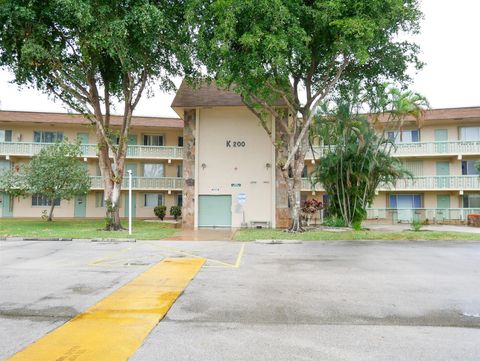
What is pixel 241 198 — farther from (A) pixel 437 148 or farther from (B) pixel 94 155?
(A) pixel 437 148

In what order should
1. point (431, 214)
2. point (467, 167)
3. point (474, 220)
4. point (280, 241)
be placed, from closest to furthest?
point (280, 241), point (474, 220), point (431, 214), point (467, 167)

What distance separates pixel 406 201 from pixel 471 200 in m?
4.74

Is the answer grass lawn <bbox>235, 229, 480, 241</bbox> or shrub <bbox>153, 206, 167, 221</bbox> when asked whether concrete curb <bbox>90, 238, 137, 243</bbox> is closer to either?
grass lawn <bbox>235, 229, 480, 241</bbox>

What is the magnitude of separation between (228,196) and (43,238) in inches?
437

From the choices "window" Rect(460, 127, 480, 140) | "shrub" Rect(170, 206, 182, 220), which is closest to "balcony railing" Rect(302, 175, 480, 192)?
"window" Rect(460, 127, 480, 140)

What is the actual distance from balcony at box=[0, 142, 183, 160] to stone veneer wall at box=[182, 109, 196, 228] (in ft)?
28.9

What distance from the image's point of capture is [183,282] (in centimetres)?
812

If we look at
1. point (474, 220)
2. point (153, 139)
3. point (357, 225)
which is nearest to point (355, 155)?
point (357, 225)

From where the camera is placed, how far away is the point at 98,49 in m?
19.0

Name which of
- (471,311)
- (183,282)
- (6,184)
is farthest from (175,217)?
(471,311)

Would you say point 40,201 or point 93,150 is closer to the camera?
point 93,150

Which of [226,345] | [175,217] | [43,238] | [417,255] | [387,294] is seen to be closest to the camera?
[226,345]

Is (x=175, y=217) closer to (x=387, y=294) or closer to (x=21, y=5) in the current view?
(x=21, y=5)

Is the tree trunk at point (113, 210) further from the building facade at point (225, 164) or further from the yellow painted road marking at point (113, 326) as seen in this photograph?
the yellow painted road marking at point (113, 326)
